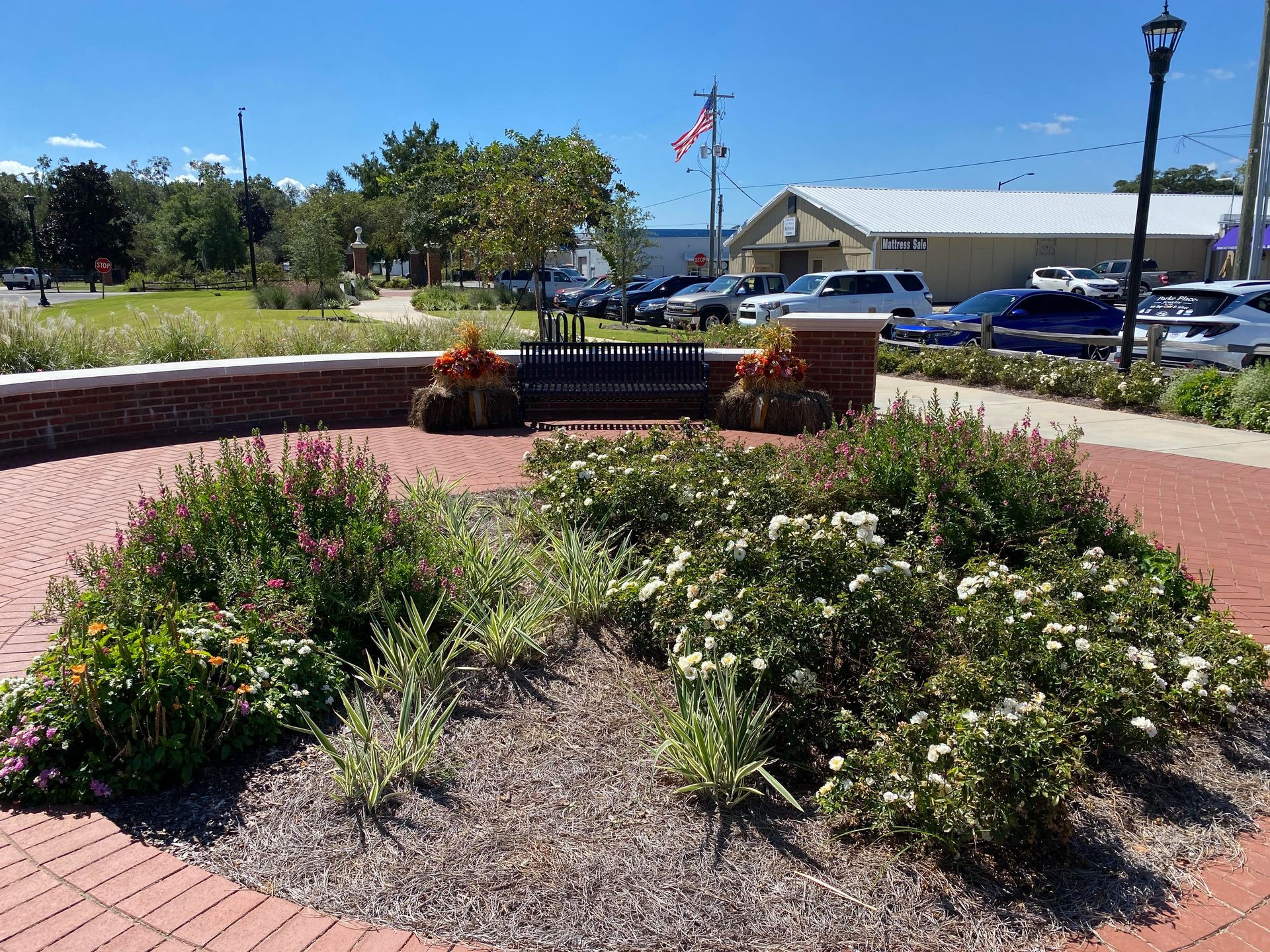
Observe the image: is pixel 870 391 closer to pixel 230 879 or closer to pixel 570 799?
pixel 570 799

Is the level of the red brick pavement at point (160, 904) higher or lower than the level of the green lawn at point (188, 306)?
lower

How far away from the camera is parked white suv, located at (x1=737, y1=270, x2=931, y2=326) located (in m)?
21.5

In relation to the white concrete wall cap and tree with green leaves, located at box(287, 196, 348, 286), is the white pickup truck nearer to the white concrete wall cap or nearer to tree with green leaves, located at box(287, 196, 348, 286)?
tree with green leaves, located at box(287, 196, 348, 286)

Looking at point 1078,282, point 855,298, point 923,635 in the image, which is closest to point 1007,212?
point 1078,282

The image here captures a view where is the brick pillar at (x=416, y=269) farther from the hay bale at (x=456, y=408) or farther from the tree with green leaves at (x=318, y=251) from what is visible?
the hay bale at (x=456, y=408)

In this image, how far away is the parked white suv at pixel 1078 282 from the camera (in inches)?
1427

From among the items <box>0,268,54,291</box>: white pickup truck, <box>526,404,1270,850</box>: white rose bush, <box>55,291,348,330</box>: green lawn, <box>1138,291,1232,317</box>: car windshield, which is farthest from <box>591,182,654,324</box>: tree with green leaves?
<box>0,268,54,291</box>: white pickup truck

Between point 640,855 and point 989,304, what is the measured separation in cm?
1688

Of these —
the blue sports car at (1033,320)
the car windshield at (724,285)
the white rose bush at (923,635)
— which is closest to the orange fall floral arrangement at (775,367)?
the white rose bush at (923,635)

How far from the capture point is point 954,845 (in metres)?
Result: 2.80

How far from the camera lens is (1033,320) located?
55.7 ft

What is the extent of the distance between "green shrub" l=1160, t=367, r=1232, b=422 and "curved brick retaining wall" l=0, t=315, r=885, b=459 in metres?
4.07

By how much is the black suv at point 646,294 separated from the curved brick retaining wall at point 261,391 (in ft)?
63.1

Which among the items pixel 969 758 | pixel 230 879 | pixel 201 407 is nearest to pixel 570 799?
pixel 230 879
